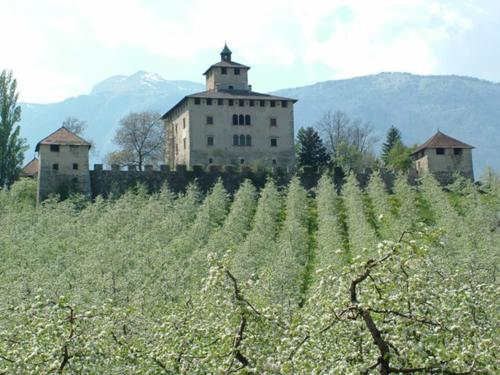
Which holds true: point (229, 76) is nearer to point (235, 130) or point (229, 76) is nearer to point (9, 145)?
point (235, 130)

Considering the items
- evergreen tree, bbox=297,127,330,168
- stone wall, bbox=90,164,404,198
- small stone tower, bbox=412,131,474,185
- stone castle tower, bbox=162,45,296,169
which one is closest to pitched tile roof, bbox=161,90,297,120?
stone castle tower, bbox=162,45,296,169

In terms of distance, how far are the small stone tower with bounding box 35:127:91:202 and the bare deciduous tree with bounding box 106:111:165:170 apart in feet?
78.2

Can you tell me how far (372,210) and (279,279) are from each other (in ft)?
74.2

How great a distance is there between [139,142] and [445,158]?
3224 centimetres

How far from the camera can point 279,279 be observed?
109 feet

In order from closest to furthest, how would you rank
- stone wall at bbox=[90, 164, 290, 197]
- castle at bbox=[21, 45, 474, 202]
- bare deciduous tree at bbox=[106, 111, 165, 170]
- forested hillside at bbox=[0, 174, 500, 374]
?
forested hillside at bbox=[0, 174, 500, 374], stone wall at bbox=[90, 164, 290, 197], castle at bbox=[21, 45, 474, 202], bare deciduous tree at bbox=[106, 111, 165, 170]

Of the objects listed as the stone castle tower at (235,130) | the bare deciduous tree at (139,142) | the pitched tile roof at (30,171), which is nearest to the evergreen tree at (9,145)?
the pitched tile roof at (30,171)

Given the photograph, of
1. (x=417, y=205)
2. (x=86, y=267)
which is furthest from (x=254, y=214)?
(x=86, y=267)

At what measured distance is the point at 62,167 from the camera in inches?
2302

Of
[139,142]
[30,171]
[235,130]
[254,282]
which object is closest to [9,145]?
[30,171]

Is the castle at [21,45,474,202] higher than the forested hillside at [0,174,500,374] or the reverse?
higher

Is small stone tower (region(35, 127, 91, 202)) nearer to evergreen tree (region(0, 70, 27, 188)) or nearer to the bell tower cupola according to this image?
evergreen tree (region(0, 70, 27, 188))

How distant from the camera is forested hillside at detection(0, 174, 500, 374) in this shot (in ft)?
38.0

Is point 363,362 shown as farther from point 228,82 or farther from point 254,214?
point 228,82
